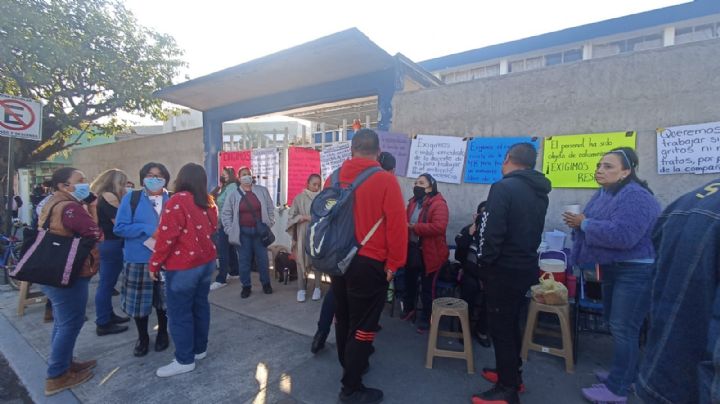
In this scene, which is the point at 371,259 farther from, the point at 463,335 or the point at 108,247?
the point at 108,247

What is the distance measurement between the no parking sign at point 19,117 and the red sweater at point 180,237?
4.67m

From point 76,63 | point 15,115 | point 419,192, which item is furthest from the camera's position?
point 76,63

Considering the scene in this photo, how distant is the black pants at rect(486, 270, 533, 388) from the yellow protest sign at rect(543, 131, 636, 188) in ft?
6.29

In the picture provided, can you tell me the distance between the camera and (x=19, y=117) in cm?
555

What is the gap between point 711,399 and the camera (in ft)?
3.05

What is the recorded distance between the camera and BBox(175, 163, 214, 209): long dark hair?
118 inches

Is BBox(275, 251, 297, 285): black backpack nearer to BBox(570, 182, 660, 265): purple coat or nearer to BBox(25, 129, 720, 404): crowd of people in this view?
BBox(25, 129, 720, 404): crowd of people

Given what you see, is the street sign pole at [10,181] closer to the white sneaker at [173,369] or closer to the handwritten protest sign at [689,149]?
the white sneaker at [173,369]

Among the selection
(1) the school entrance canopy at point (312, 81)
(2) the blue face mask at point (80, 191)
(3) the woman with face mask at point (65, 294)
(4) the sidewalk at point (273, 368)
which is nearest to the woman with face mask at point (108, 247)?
(4) the sidewalk at point (273, 368)

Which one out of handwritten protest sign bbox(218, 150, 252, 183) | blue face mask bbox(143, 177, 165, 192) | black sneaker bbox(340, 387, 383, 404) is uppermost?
handwritten protest sign bbox(218, 150, 252, 183)

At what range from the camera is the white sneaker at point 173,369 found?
3.07 m

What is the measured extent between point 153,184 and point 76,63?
7.93m

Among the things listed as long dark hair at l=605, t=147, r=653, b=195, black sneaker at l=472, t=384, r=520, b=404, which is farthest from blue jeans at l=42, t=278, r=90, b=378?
long dark hair at l=605, t=147, r=653, b=195

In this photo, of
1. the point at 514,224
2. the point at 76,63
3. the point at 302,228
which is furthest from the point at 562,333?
the point at 76,63
